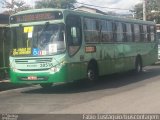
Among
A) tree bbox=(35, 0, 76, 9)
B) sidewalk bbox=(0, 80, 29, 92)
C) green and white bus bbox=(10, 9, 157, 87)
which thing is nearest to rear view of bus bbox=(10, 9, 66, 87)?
green and white bus bbox=(10, 9, 157, 87)

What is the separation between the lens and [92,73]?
16922 millimetres

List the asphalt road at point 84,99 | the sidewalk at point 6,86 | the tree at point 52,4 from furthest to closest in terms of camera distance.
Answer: the tree at point 52,4, the sidewalk at point 6,86, the asphalt road at point 84,99

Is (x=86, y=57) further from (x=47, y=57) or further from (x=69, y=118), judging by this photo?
(x=69, y=118)

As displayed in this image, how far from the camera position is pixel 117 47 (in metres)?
19.5

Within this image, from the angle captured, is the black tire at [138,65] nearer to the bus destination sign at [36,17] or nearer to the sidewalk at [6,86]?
the sidewalk at [6,86]

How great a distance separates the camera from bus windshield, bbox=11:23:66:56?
48.3 feet

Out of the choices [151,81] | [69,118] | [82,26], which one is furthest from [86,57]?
[69,118]

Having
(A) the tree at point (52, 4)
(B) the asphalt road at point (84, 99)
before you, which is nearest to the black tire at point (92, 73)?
(B) the asphalt road at point (84, 99)

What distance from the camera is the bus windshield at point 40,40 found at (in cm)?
1471

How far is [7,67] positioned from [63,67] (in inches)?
174

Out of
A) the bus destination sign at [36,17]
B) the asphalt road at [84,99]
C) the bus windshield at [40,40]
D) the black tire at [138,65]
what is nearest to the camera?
the asphalt road at [84,99]

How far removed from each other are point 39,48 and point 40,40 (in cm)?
28

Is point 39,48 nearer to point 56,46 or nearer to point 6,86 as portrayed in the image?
point 56,46

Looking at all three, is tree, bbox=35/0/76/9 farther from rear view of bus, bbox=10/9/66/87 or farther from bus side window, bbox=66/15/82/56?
rear view of bus, bbox=10/9/66/87
